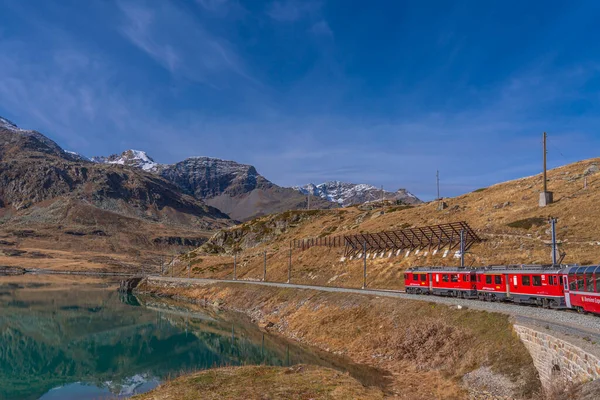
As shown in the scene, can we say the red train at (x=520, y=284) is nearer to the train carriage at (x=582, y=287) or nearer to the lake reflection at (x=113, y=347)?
the train carriage at (x=582, y=287)

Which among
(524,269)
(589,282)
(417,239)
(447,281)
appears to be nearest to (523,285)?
(524,269)

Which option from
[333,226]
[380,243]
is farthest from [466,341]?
[333,226]

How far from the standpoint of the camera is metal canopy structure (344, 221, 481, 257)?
8075cm

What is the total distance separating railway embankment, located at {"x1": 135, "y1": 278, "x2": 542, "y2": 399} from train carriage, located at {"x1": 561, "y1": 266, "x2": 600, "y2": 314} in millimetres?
5844

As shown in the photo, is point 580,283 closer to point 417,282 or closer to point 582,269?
point 582,269

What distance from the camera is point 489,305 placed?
1663 inches

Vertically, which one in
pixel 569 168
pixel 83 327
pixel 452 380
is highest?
pixel 569 168

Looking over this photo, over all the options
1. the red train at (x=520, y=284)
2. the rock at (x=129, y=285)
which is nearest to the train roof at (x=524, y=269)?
the red train at (x=520, y=284)

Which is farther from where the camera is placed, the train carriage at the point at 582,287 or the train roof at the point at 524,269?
the train roof at the point at 524,269

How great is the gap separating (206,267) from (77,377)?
11449cm

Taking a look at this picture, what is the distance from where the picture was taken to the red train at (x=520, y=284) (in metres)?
34.2

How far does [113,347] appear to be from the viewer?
66750 mm

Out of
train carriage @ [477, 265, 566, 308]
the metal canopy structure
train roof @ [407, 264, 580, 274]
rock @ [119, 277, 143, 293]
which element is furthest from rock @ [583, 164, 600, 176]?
rock @ [119, 277, 143, 293]

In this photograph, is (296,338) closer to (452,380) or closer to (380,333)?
(380,333)
